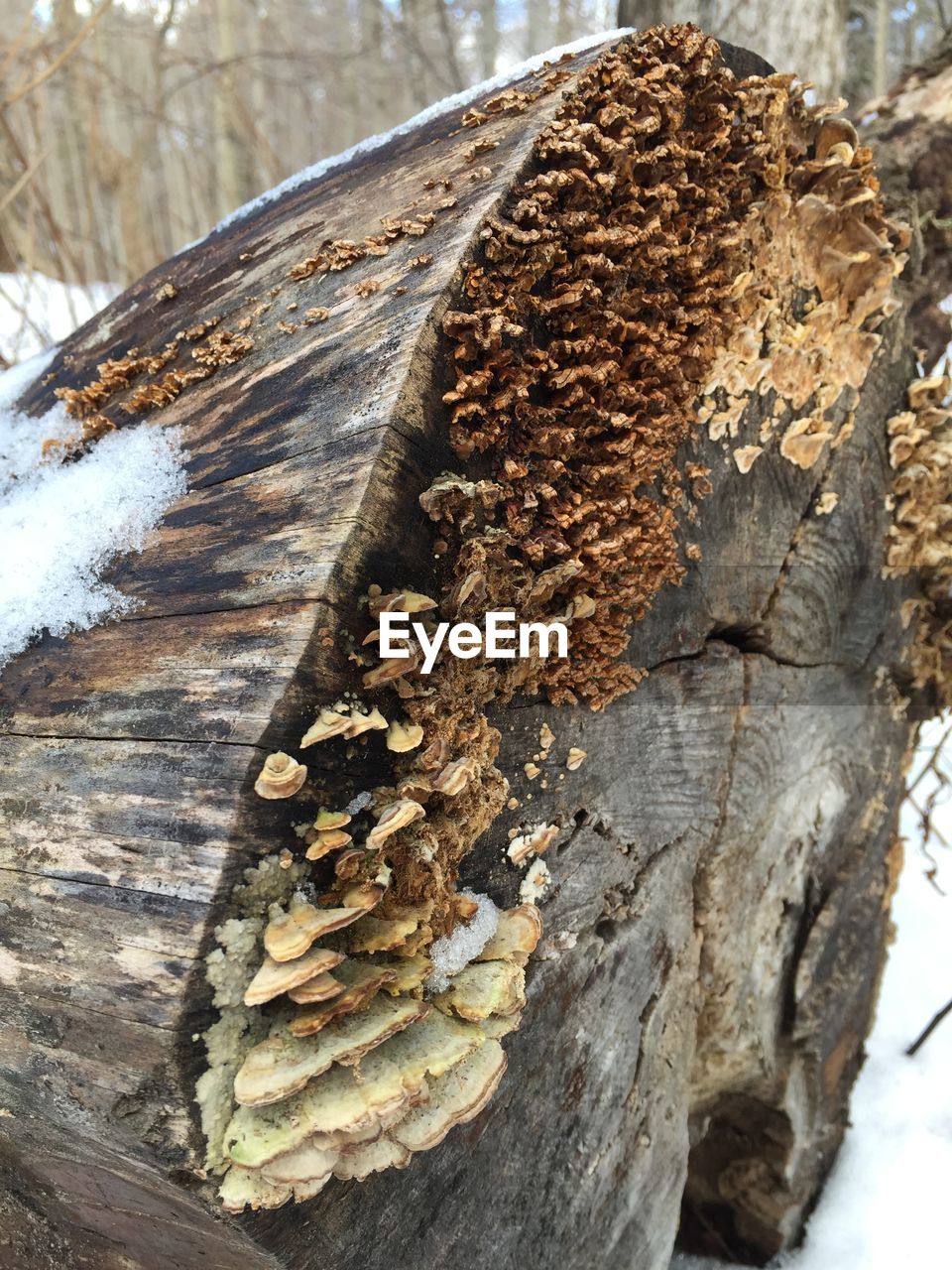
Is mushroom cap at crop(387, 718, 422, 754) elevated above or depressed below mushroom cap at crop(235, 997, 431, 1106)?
above

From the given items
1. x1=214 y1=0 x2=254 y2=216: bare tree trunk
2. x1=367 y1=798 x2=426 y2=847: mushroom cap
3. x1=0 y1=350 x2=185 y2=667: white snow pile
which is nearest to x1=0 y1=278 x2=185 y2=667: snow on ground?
x1=0 y1=350 x2=185 y2=667: white snow pile

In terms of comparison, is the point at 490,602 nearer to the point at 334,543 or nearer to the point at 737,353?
the point at 334,543

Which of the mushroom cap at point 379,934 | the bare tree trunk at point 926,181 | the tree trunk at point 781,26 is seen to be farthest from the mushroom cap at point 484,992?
the tree trunk at point 781,26

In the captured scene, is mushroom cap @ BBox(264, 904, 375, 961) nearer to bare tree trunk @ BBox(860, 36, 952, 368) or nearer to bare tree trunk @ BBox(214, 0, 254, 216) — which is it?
bare tree trunk @ BBox(860, 36, 952, 368)

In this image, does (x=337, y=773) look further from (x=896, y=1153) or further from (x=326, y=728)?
(x=896, y=1153)

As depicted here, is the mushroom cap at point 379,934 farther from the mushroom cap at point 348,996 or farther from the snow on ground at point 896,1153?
the snow on ground at point 896,1153

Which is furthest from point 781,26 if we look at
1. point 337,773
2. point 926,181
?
point 337,773

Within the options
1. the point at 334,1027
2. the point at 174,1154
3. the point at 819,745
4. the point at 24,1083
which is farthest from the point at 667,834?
the point at 24,1083
